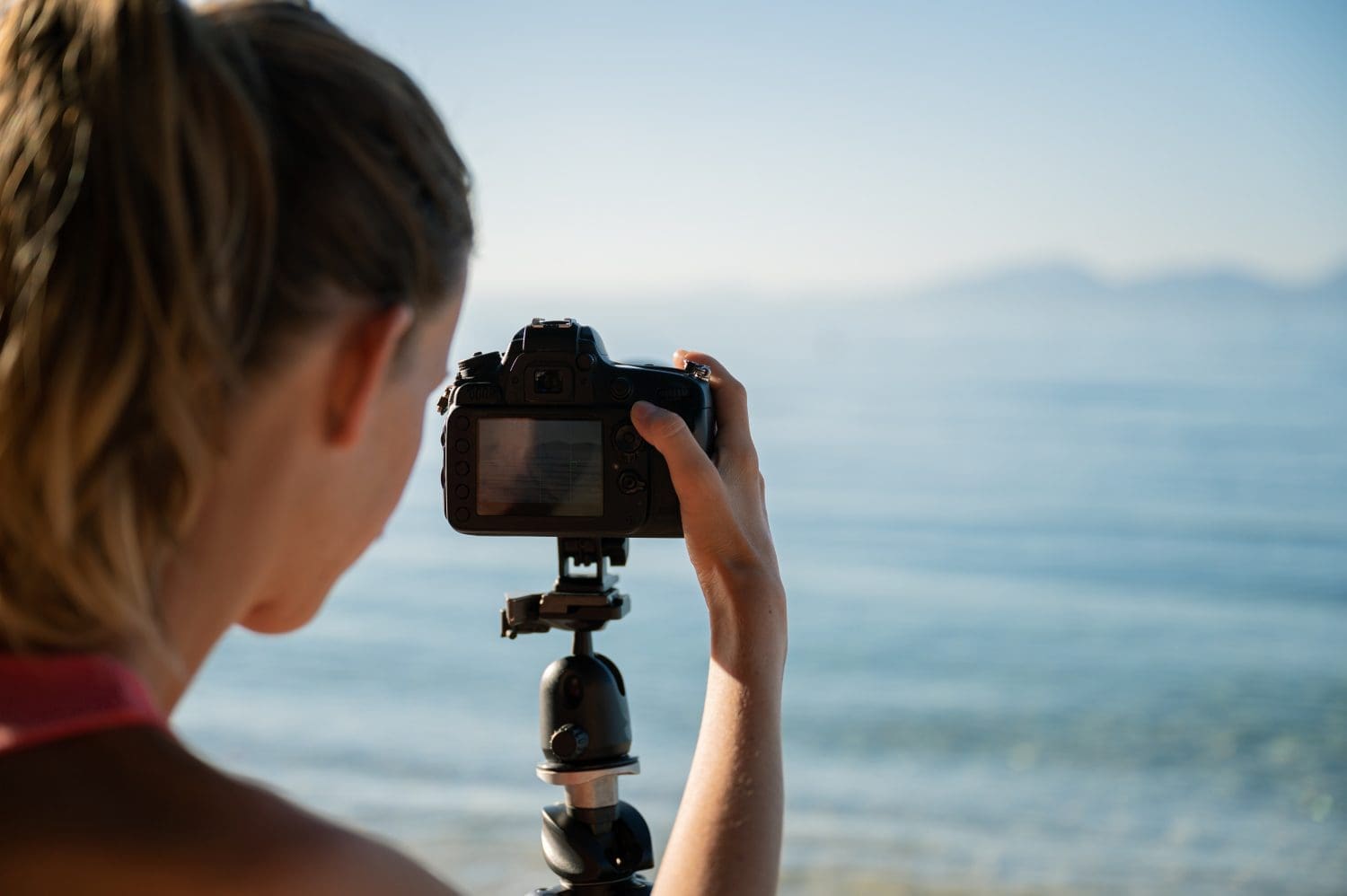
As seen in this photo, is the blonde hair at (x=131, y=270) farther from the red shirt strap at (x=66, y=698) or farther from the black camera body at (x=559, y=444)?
the black camera body at (x=559, y=444)

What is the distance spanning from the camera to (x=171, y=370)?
22.0 inches

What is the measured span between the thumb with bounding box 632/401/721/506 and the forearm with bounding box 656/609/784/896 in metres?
0.13

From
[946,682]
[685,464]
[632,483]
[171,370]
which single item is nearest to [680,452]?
[685,464]

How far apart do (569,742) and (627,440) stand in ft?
0.88

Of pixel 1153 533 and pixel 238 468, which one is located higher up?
pixel 1153 533

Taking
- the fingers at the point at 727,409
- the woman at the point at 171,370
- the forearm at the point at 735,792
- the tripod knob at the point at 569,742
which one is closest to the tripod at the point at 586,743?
the tripod knob at the point at 569,742

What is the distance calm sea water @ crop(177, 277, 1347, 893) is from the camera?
4508 mm

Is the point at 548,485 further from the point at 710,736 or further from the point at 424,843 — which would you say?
the point at 424,843

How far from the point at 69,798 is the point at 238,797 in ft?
0.21

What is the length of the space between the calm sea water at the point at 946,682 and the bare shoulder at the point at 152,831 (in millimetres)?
868

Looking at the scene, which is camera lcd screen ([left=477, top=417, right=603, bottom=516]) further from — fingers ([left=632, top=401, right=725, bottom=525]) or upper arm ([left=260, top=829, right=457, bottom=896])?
upper arm ([left=260, top=829, right=457, bottom=896])

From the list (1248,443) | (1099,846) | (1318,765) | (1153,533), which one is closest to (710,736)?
(1099,846)

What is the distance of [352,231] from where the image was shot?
62 cm

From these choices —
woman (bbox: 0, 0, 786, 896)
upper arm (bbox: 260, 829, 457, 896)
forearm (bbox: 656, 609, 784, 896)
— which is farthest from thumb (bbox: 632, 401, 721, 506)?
upper arm (bbox: 260, 829, 457, 896)
